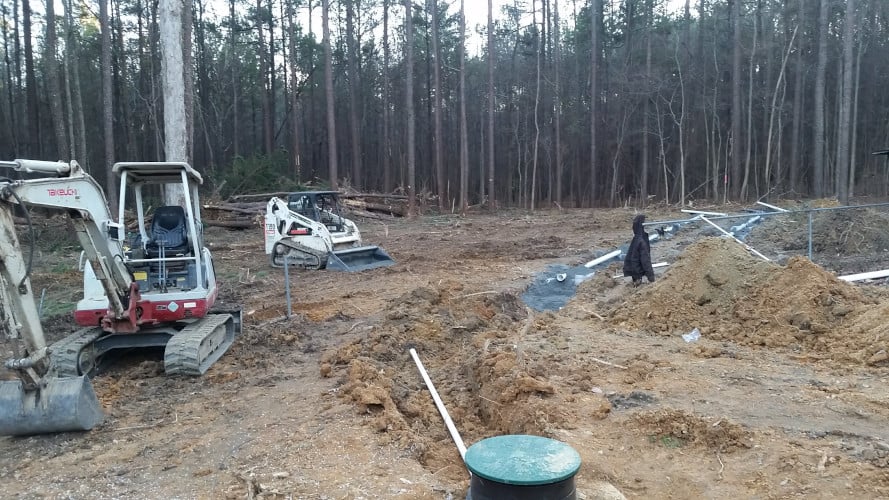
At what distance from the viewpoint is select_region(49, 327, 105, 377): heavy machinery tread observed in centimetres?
719

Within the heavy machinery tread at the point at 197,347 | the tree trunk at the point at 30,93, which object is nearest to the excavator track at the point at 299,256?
the heavy machinery tread at the point at 197,347

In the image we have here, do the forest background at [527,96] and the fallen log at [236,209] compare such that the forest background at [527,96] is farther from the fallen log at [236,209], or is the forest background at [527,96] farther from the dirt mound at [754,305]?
the dirt mound at [754,305]

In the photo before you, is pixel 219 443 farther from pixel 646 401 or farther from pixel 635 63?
pixel 635 63

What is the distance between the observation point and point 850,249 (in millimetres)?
15219

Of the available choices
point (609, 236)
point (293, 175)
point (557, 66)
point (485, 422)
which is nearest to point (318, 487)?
point (485, 422)

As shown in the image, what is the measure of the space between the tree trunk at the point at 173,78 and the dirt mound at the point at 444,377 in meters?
8.05

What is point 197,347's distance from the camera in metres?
7.44

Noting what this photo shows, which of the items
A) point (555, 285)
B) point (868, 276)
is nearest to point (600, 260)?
point (555, 285)

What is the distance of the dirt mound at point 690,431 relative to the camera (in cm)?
530

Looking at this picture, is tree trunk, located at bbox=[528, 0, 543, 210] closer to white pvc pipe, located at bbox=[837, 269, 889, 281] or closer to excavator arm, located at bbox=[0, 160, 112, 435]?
white pvc pipe, located at bbox=[837, 269, 889, 281]

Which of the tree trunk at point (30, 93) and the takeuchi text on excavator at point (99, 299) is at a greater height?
the tree trunk at point (30, 93)

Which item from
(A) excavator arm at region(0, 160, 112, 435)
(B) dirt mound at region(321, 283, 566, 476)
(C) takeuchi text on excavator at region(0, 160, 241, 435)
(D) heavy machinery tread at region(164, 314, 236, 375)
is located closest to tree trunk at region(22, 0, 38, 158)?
(C) takeuchi text on excavator at region(0, 160, 241, 435)

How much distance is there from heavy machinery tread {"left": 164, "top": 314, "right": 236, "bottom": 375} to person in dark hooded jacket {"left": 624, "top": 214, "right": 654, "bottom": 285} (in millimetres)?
7188

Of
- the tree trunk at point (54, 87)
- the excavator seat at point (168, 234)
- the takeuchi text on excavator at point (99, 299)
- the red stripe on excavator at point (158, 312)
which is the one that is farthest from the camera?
the tree trunk at point (54, 87)
